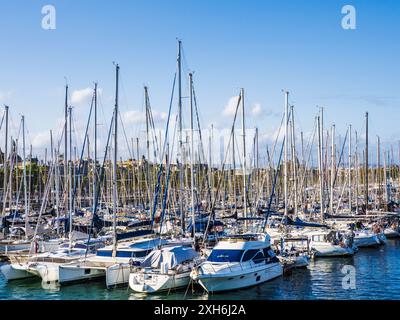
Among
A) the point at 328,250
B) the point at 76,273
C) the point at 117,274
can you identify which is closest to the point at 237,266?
the point at 117,274

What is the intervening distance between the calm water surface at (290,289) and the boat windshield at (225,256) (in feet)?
4.84

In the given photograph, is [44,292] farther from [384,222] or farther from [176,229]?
[384,222]

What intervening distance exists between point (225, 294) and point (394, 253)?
58.5 ft

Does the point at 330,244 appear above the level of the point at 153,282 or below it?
below

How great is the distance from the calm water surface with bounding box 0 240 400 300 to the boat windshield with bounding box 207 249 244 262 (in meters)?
1.47

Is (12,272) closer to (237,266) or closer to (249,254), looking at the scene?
(237,266)

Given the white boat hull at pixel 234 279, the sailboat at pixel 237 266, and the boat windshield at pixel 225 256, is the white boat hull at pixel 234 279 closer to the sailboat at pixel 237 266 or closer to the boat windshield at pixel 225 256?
the sailboat at pixel 237 266

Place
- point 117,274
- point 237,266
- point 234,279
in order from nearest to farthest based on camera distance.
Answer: point 234,279 < point 237,266 < point 117,274

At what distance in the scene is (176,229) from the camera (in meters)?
36.7

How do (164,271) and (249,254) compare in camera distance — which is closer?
(164,271)

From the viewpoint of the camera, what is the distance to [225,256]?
2497cm

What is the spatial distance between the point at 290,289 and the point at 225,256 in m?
3.39

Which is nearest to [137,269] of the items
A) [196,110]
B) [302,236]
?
[196,110]

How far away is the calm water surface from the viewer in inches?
932
